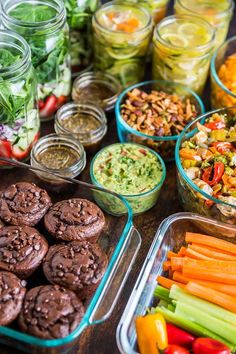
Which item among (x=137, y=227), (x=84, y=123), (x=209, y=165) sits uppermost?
(x=209, y=165)

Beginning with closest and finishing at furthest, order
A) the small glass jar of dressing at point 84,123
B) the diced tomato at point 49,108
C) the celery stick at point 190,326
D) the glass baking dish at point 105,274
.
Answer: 1. the glass baking dish at point 105,274
2. the celery stick at point 190,326
3. the small glass jar of dressing at point 84,123
4. the diced tomato at point 49,108

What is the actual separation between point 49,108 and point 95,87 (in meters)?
0.26

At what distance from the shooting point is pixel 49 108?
260 centimetres

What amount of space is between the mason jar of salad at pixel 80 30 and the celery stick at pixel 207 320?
1.38 metres

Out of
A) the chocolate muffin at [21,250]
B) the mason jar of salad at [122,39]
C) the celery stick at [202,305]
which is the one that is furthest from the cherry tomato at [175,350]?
the mason jar of salad at [122,39]

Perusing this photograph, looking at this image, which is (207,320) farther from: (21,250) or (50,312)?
(21,250)

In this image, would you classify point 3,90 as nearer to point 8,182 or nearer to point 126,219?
point 8,182

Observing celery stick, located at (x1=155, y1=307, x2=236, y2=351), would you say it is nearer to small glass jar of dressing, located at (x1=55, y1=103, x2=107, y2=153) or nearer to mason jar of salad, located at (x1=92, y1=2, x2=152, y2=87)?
small glass jar of dressing, located at (x1=55, y1=103, x2=107, y2=153)

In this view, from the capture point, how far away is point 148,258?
1966mm

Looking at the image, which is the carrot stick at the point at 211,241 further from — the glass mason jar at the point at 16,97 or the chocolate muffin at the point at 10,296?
the glass mason jar at the point at 16,97

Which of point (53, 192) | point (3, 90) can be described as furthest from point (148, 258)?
point (3, 90)

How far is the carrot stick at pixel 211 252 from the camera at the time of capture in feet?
6.63

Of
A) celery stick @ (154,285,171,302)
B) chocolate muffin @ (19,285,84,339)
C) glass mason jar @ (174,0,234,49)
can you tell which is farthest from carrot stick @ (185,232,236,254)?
glass mason jar @ (174,0,234,49)

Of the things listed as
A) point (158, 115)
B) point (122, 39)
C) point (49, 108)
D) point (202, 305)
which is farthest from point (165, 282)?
point (122, 39)
